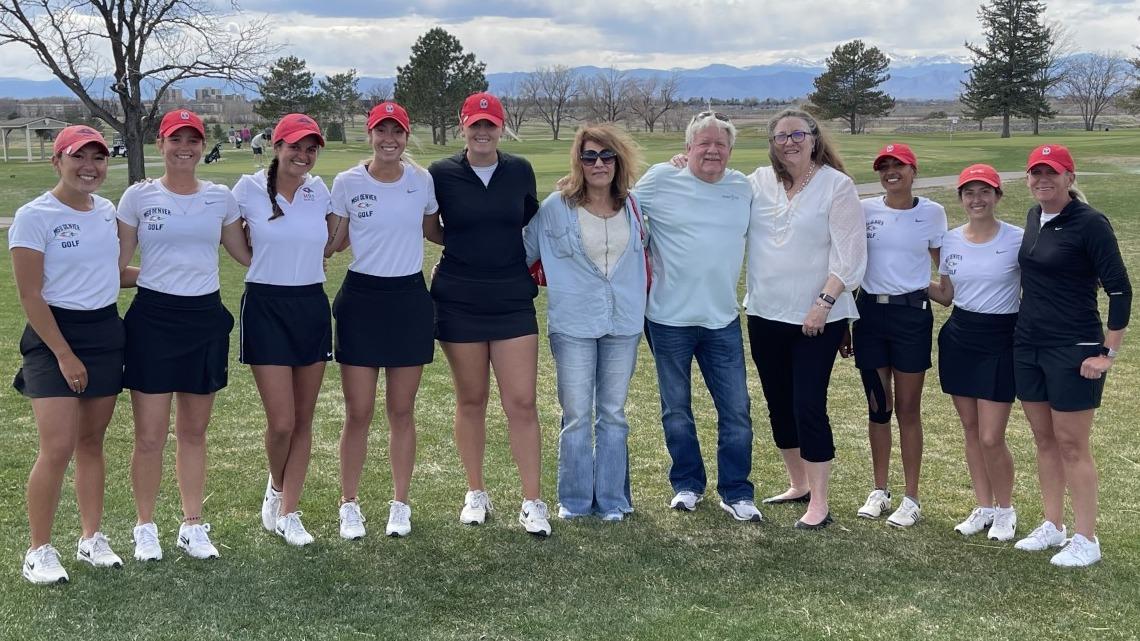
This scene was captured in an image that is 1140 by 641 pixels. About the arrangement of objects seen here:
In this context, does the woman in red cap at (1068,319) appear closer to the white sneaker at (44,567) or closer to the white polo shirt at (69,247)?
the white polo shirt at (69,247)

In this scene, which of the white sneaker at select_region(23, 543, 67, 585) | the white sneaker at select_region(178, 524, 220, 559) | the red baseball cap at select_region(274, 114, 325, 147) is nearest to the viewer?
the white sneaker at select_region(23, 543, 67, 585)

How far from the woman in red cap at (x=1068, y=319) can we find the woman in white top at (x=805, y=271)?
75cm

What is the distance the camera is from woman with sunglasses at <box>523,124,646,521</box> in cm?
475

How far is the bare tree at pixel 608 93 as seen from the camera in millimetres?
68406

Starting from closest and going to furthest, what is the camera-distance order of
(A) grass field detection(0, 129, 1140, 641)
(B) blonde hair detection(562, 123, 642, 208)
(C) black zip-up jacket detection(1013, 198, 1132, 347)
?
(A) grass field detection(0, 129, 1140, 641), (C) black zip-up jacket detection(1013, 198, 1132, 347), (B) blonde hair detection(562, 123, 642, 208)

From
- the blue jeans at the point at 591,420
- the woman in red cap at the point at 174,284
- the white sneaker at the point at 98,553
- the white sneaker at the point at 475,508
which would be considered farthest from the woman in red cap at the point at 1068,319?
the white sneaker at the point at 98,553

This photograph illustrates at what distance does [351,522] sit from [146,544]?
894 mm

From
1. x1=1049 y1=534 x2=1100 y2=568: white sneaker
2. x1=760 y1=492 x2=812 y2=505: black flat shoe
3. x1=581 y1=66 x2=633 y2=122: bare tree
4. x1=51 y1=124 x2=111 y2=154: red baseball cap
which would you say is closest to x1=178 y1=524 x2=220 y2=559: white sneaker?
x1=51 y1=124 x2=111 y2=154: red baseball cap

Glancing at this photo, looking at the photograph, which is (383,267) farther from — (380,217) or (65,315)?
(65,315)

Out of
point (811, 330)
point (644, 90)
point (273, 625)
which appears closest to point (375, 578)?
point (273, 625)

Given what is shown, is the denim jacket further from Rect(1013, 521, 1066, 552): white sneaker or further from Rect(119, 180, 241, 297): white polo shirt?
Rect(1013, 521, 1066, 552): white sneaker

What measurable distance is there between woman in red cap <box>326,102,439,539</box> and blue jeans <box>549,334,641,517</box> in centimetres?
69

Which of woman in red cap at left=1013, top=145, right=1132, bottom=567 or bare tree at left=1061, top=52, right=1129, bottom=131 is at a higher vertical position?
bare tree at left=1061, top=52, right=1129, bottom=131

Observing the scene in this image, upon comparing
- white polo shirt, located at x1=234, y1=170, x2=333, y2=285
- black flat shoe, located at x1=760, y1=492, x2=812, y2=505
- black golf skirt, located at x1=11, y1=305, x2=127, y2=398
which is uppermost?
white polo shirt, located at x1=234, y1=170, x2=333, y2=285
